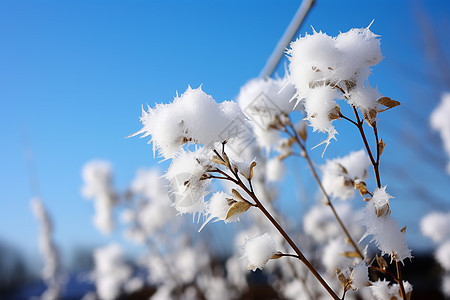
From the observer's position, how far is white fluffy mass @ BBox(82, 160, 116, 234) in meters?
2.54

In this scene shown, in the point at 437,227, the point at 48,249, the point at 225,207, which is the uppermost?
the point at 48,249

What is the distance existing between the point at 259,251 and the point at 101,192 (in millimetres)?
2320

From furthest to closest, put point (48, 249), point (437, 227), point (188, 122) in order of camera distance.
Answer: point (48, 249) < point (437, 227) < point (188, 122)

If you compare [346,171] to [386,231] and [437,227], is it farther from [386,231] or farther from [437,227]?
[437,227]

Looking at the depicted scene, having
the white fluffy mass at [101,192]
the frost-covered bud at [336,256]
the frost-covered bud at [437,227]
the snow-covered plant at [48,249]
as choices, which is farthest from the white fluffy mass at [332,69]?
the snow-covered plant at [48,249]

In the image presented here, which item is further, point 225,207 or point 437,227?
point 437,227

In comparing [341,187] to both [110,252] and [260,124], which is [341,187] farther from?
[110,252]

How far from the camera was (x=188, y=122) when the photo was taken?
16.1 inches

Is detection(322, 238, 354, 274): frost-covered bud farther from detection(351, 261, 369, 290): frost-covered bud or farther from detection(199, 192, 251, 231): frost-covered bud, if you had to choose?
detection(199, 192, 251, 231): frost-covered bud

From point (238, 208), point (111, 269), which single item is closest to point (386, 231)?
point (238, 208)

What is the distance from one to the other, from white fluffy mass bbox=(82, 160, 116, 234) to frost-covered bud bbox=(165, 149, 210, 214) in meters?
2.25

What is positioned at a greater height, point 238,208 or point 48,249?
point 48,249

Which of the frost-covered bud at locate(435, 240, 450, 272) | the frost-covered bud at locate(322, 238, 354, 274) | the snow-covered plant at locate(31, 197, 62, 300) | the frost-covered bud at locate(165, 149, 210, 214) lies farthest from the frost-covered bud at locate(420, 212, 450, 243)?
the snow-covered plant at locate(31, 197, 62, 300)

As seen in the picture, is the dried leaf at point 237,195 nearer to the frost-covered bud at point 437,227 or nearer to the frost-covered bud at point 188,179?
the frost-covered bud at point 188,179
